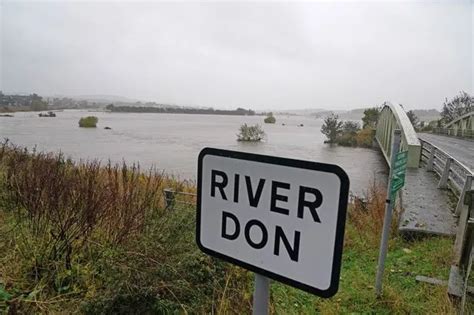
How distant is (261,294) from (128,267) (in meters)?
2.33

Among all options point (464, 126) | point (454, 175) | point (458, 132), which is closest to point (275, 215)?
point (454, 175)

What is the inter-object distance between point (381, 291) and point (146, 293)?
8.06ft

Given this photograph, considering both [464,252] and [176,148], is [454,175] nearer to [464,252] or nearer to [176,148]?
[464,252]

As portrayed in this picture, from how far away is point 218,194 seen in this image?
3.28ft

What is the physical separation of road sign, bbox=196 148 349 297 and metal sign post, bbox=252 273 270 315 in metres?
0.05

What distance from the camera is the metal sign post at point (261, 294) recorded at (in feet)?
3.14

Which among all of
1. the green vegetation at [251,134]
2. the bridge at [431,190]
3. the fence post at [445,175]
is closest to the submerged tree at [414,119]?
the green vegetation at [251,134]

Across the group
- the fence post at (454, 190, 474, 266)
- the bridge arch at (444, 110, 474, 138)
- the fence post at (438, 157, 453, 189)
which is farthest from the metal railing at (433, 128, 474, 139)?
the fence post at (454, 190, 474, 266)

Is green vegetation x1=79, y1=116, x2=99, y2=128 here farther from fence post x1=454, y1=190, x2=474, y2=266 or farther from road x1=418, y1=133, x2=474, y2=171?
fence post x1=454, y1=190, x2=474, y2=266

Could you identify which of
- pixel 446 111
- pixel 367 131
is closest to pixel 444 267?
pixel 367 131

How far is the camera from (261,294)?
0.97 m

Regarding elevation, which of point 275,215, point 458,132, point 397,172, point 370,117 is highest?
point 370,117

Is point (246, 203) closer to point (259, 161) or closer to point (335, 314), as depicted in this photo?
point (259, 161)

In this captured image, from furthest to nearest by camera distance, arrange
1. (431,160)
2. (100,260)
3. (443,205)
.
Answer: (431,160)
(443,205)
(100,260)
